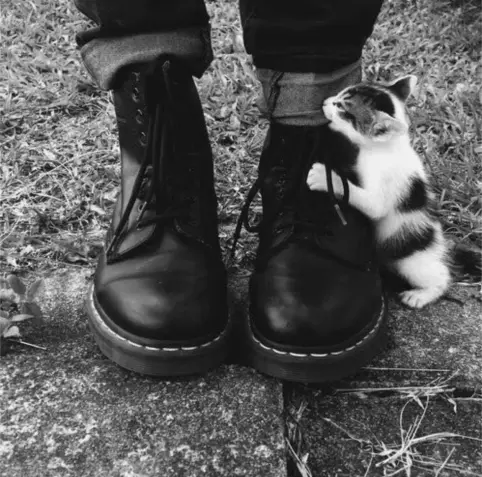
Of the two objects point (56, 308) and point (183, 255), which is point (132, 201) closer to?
point (183, 255)

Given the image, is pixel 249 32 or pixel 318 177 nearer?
pixel 249 32

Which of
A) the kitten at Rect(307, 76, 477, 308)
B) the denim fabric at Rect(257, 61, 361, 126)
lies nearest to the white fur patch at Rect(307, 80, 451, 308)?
the kitten at Rect(307, 76, 477, 308)

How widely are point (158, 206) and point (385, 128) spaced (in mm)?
599

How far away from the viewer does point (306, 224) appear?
1.39 meters

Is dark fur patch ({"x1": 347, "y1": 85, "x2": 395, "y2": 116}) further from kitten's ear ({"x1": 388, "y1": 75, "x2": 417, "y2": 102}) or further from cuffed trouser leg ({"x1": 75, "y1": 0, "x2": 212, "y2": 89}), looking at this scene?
cuffed trouser leg ({"x1": 75, "y1": 0, "x2": 212, "y2": 89})

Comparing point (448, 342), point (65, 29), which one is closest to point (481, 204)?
point (448, 342)

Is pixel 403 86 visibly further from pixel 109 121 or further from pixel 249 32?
pixel 109 121

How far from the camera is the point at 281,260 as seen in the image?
1.38 m

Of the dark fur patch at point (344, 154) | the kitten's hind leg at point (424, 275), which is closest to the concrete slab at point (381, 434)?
the kitten's hind leg at point (424, 275)

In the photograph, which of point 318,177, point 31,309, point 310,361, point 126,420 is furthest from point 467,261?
point 31,309

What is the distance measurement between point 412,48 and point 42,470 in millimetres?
2373

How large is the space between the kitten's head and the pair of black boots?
0.11 meters

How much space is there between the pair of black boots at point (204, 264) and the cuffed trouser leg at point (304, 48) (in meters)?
0.06

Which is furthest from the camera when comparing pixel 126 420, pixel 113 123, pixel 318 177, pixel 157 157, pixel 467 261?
pixel 113 123
